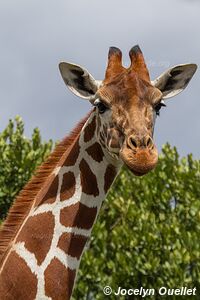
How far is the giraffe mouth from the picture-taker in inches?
339

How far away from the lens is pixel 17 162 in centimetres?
2477

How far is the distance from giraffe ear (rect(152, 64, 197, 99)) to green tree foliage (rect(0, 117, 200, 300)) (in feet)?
39.6

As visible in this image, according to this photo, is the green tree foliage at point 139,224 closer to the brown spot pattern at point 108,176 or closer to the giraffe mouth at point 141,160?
the brown spot pattern at point 108,176

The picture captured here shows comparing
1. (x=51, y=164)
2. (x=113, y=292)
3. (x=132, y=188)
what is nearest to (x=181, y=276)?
(x=113, y=292)

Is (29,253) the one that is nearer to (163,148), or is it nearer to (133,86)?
(133,86)

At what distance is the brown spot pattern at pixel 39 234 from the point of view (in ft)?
30.0

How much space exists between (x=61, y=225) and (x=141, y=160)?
1342 millimetres

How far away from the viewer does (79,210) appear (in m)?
9.41

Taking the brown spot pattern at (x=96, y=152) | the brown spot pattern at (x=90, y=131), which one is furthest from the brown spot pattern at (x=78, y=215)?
the brown spot pattern at (x=90, y=131)

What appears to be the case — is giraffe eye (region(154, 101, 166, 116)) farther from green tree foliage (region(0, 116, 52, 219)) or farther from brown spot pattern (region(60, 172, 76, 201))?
green tree foliage (region(0, 116, 52, 219))

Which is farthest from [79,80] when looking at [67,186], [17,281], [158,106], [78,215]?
[17,281]

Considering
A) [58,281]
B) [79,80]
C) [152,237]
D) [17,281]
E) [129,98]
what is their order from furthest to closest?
[152,237] < [79,80] < [129,98] < [58,281] < [17,281]

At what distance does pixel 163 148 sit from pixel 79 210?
16.4m

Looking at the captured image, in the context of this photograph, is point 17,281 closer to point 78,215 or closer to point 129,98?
point 78,215
